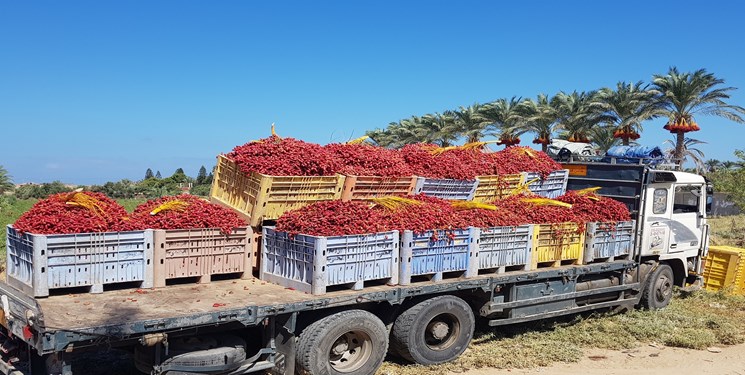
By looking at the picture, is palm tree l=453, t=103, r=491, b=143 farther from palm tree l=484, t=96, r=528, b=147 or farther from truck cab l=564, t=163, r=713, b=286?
truck cab l=564, t=163, r=713, b=286

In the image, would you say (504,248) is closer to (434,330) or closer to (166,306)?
(434,330)

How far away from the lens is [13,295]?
6.28 m

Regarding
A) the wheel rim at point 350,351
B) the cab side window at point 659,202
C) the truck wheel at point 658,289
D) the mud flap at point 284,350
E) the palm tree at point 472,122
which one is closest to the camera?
the mud flap at point 284,350

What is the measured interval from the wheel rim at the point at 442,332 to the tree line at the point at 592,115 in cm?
1592

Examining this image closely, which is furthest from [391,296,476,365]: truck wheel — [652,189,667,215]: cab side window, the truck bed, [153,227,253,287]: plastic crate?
[652,189,667,215]: cab side window

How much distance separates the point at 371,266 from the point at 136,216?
310 centimetres

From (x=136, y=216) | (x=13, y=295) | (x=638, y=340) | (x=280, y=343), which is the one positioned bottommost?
(x=638, y=340)

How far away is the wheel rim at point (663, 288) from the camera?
12.4m

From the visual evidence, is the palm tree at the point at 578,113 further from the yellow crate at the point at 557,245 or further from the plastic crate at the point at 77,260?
the plastic crate at the point at 77,260

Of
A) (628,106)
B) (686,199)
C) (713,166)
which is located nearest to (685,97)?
(628,106)

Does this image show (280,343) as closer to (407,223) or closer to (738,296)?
(407,223)

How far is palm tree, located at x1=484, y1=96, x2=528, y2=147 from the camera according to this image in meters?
39.7

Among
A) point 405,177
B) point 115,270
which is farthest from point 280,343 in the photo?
point 405,177

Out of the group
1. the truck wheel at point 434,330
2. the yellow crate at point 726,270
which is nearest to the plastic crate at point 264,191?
the truck wheel at point 434,330
